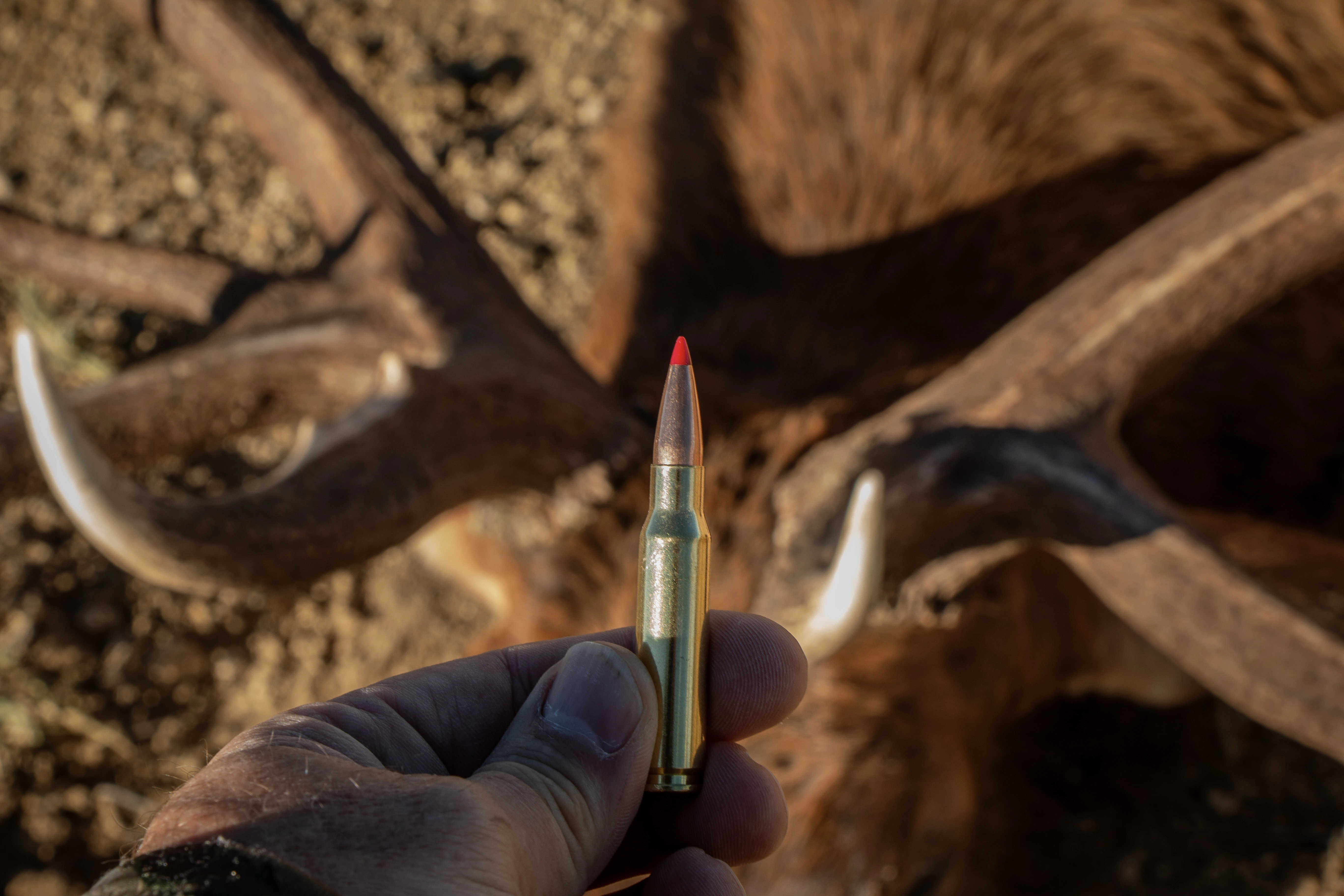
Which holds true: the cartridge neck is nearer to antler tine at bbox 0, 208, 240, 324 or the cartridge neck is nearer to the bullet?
the bullet

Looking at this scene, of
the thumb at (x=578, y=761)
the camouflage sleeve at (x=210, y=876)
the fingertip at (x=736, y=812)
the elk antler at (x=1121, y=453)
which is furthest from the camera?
the elk antler at (x=1121, y=453)

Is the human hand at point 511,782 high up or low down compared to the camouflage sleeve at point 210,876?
down

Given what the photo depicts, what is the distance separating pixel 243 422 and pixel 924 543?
89 centimetres

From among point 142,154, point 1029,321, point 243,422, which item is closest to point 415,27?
point 142,154

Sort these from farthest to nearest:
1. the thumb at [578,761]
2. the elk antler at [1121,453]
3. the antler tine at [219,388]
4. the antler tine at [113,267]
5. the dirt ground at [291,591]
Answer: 1. the dirt ground at [291,591]
2. the antler tine at [113,267]
3. the antler tine at [219,388]
4. the elk antler at [1121,453]
5. the thumb at [578,761]

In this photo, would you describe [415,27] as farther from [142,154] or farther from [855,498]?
[855,498]

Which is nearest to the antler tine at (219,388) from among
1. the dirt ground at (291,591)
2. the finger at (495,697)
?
the dirt ground at (291,591)

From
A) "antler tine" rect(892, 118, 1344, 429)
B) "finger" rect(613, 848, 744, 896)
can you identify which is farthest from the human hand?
"antler tine" rect(892, 118, 1344, 429)

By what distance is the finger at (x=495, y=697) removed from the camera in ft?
2.60

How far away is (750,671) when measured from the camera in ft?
2.98

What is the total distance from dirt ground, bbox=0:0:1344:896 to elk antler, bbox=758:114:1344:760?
538mm

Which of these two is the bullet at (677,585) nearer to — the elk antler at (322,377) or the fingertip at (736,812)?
the fingertip at (736,812)

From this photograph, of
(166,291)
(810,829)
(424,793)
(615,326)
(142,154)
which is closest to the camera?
(424,793)

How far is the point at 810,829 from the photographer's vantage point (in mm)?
1233
